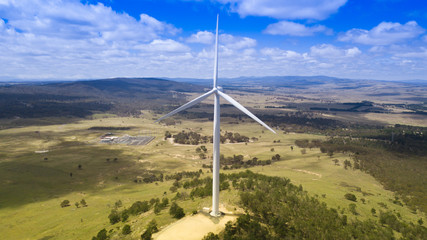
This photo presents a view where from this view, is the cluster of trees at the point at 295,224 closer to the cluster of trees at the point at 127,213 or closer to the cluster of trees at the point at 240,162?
the cluster of trees at the point at 127,213

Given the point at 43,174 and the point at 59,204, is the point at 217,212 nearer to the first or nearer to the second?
the point at 59,204

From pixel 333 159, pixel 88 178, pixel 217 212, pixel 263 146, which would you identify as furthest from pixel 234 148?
pixel 217 212

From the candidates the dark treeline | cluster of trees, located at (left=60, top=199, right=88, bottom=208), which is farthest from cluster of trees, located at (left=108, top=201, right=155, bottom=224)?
the dark treeline

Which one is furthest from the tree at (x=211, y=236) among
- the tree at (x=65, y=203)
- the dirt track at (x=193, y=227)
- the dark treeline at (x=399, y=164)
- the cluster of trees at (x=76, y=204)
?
the tree at (x=65, y=203)

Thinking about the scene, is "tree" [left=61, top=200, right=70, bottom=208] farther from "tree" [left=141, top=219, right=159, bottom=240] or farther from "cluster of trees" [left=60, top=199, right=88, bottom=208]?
"tree" [left=141, top=219, right=159, bottom=240]

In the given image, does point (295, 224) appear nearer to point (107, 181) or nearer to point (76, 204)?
point (76, 204)

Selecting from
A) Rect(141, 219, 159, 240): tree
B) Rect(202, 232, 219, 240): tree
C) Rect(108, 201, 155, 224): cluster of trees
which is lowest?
Rect(108, 201, 155, 224): cluster of trees

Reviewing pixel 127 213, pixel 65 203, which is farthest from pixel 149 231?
pixel 65 203

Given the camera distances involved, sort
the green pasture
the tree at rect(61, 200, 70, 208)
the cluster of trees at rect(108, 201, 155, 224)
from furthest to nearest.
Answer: the tree at rect(61, 200, 70, 208) < the green pasture < the cluster of trees at rect(108, 201, 155, 224)

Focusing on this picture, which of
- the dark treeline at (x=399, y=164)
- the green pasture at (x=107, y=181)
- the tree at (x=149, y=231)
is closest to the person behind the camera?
the tree at (x=149, y=231)
